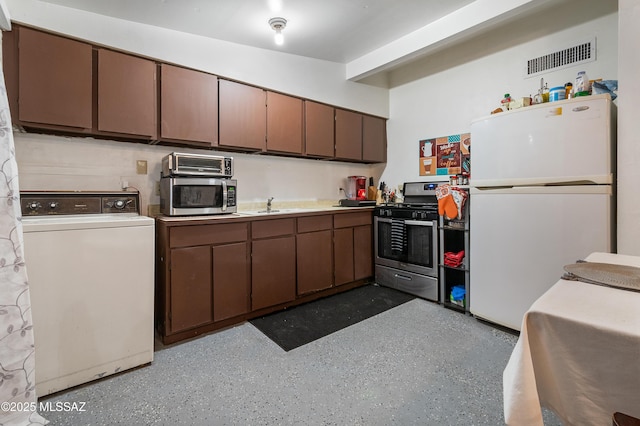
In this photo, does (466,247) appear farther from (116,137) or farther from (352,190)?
(116,137)

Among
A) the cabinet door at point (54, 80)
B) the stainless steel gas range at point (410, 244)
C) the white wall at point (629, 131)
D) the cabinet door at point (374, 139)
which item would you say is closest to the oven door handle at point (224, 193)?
the cabinet door at point (54, 80)

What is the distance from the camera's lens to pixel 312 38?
10.0 ft

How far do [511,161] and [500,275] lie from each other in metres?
0.94

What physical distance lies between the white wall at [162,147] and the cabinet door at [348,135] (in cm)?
14

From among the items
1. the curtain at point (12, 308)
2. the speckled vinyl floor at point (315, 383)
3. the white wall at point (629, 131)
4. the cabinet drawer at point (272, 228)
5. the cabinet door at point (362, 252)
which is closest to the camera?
the curtain at point (12, 308)

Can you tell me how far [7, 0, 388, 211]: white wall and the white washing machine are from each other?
35 centimetres

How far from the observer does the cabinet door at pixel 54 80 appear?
6.53ft

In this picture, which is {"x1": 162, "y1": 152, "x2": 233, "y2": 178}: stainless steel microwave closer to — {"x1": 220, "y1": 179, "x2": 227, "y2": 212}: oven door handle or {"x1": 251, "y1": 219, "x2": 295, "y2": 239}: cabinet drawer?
{"x1": 220, "y1": 179, "x2": 227, "y2": 212}: oven door handle

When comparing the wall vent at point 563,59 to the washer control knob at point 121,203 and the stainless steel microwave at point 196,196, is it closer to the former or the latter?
the stainless steel microwave at point 196,196

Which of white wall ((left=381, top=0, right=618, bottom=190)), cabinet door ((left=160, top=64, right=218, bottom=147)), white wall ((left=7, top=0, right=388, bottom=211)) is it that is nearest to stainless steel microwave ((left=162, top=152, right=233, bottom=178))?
cabinet door ((left=160, top=64, right=218, bottom=147))

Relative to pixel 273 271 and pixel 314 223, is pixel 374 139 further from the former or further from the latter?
pixel 273 271

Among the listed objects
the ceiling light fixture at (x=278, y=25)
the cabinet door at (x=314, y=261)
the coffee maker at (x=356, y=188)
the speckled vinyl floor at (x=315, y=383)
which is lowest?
the speckled vinyl floor at (x=315, y=383)

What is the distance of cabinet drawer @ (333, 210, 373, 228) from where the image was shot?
344cm

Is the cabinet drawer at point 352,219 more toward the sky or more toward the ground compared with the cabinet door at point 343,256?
more toward the sky
